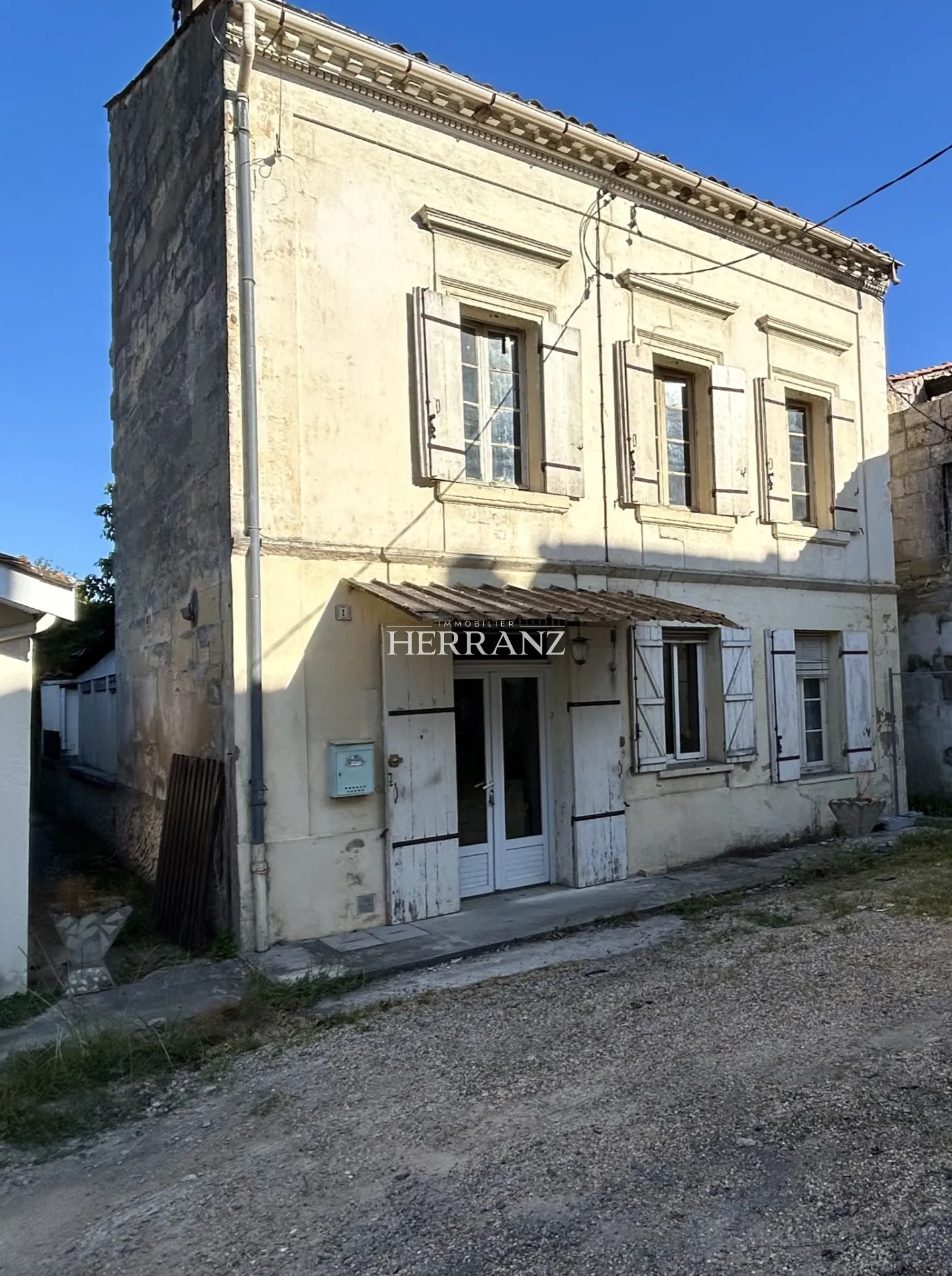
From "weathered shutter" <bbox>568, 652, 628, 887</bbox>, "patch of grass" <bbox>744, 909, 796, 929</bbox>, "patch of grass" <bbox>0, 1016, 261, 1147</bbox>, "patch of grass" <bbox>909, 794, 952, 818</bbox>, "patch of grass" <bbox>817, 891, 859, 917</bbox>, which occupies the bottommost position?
"patch of grass" <bbox>0, 1016, 261, 1147</bbox>

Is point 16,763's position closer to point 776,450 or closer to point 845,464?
point 776,450

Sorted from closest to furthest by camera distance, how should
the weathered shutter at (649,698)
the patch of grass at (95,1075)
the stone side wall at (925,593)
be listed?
the patch of grass at (95,1075)
the weathered shutter at (649,698)
the stone side wall at (925,593)

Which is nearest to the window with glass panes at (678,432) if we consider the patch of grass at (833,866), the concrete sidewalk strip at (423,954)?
the patch of grass at (833,866)

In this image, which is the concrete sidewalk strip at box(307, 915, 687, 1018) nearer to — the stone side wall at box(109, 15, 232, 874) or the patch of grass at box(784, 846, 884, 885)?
the patch of grass at box(784, 846, 884, 885)

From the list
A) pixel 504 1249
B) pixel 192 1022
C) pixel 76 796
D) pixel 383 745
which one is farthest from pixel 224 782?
pixel 76 796

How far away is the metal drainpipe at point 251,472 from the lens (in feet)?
21.6

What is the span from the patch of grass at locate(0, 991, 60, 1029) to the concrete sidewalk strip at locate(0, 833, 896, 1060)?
0.06 metres

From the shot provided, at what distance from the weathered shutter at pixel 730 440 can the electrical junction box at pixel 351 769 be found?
15.9 feet

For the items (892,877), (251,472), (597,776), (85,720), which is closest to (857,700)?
(892,877)

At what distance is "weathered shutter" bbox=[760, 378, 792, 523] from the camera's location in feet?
33.6

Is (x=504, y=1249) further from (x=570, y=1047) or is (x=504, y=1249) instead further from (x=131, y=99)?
(x=131, y=99)

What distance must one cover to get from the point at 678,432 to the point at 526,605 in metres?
3.83

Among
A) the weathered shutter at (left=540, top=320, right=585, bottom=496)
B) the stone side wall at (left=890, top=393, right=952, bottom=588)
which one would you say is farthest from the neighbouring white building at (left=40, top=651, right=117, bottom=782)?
the stone side wall at (left=890, top=393, right=952, bottom=588)

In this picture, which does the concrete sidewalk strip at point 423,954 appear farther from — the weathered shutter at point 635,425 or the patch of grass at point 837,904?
the weathered shutter at point 635,425
